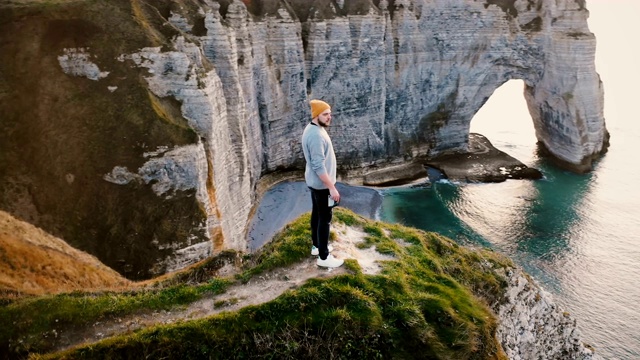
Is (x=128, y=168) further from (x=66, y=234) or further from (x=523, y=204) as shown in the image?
(x=523, y=204)

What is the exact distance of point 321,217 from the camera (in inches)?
415

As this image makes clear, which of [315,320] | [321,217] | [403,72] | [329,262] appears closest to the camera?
[315,320]

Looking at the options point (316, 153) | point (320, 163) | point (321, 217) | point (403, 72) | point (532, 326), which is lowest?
point (532, 326)

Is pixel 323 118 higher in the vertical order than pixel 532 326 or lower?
higher

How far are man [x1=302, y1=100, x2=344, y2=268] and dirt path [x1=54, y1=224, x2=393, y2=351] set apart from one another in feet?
3.84

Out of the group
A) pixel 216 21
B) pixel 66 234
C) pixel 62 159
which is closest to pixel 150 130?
pixel 62 159

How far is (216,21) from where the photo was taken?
32594mm

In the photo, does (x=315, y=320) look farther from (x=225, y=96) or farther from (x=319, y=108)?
(x=225, y=96)

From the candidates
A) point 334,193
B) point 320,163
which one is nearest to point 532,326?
point 334,193

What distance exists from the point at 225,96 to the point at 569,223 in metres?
32.8

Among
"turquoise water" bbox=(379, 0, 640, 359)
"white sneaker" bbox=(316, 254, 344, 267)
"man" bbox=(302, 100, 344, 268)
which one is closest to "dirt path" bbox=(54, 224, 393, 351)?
"white sneaker" bbox=(316, 254, 344, 267)

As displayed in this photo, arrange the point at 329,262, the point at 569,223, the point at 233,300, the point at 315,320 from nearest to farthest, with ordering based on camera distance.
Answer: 1. the point at 315,320
2. the point at 233,300
3. the point at 329,262
4. the point at 569,223

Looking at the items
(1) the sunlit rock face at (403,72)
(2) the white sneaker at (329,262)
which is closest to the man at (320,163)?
(2) the white sneaker at (329,262)

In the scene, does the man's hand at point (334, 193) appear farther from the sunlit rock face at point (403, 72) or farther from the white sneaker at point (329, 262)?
the sunlit rock face at point (403, 72)
